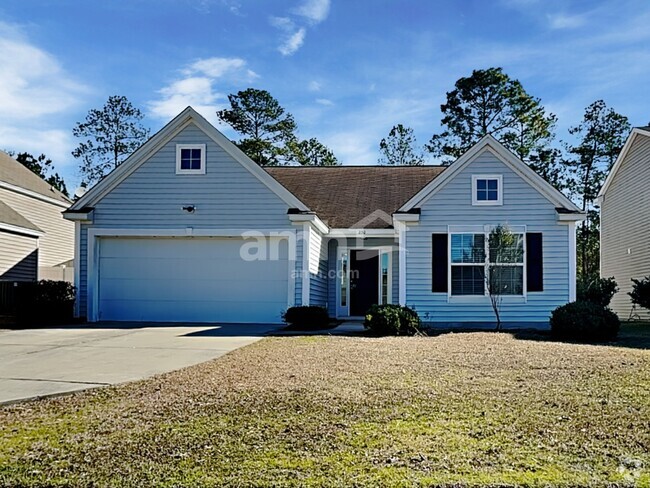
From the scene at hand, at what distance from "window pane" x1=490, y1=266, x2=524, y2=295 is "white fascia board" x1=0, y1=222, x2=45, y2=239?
53.1 ft

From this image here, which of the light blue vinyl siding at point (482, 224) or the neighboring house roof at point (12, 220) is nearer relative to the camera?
the light blue vinyl siding at point (482, 224)

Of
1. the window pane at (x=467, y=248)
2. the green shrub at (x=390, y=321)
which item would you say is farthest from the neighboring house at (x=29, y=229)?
the window pane at (x=467, y=248)

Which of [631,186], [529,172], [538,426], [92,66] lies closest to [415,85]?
[529,172]

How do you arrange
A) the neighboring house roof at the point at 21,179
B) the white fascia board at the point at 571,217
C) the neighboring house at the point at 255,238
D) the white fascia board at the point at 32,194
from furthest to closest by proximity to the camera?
the neighboring house roof at the point at 21,179, the white fascia board at the point at 32,194, the neighboring house at the point at 255,238, the white fascia board at the point at 571,217

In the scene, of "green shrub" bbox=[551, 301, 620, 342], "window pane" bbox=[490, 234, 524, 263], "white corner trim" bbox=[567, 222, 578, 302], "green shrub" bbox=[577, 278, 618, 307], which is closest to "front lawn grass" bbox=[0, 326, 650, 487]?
"green shrub" bbox=[551, 301, 620, 342]

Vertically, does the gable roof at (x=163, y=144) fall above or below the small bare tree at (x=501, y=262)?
above

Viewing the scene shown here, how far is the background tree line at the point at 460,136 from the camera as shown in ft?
101

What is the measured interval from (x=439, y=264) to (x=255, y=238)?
181 inches

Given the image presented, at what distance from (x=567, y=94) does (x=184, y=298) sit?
54.1ft

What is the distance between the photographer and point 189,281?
50.7 feet

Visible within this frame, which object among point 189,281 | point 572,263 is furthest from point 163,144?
point 572,263

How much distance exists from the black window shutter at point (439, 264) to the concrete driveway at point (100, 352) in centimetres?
407

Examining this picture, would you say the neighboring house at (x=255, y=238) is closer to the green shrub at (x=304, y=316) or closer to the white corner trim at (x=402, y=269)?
the white corner trim at (x=402, y=269)

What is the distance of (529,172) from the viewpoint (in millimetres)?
15086
